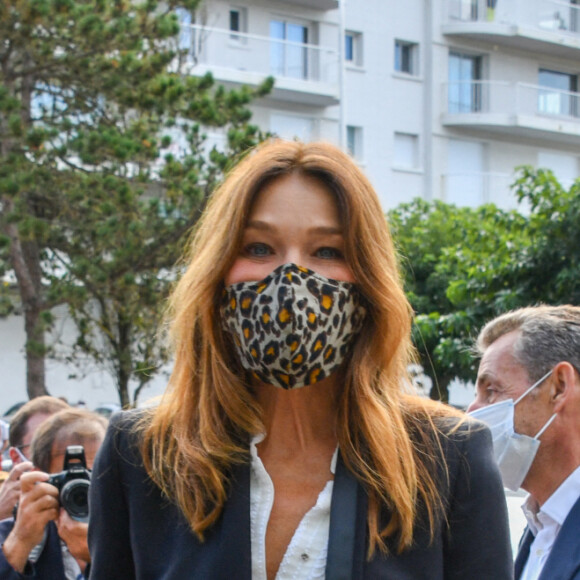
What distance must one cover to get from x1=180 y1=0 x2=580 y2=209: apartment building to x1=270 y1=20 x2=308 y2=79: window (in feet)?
0.08

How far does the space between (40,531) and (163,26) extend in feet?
30.4

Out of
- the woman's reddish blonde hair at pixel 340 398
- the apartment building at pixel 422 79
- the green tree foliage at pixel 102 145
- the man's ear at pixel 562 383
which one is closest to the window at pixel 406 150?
the apartment building at pixel 422 79

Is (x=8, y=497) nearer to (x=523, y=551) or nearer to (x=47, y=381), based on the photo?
(x=523, y=551)

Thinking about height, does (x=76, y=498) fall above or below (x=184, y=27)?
below

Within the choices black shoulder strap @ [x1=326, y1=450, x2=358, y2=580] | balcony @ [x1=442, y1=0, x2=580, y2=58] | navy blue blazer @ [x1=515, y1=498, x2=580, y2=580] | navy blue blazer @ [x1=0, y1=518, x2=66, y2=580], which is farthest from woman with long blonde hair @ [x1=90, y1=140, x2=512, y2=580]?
balcony @ [x1=442, y1=0, x2=580, y2=58]

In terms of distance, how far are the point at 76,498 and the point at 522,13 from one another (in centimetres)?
2856

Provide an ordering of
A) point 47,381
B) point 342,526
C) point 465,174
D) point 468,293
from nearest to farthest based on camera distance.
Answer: point 342,526, point 468,293, point 47,381, point 465,174

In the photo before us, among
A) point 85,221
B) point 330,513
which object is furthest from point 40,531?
point 85,221

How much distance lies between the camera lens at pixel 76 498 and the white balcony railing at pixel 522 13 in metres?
27.0

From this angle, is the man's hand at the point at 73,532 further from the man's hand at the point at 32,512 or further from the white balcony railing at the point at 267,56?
the white balcony railing at the point at 267,56

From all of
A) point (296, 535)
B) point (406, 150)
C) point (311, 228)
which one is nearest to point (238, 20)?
point (406, 150)

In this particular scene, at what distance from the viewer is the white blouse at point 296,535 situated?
1893mm

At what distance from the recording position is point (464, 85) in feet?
94.8

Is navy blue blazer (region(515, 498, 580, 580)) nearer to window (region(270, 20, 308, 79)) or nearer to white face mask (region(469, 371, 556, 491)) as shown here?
white face mask (region(469, 371, 556, 491))
